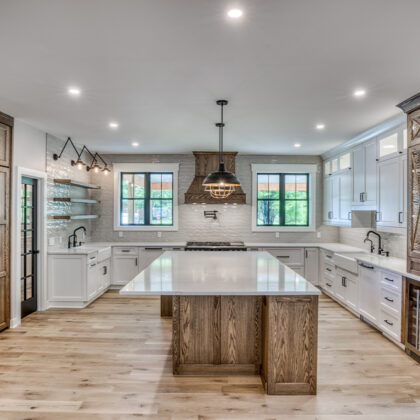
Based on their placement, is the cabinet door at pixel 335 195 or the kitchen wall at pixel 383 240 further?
the cabinet door at pixel 335 195

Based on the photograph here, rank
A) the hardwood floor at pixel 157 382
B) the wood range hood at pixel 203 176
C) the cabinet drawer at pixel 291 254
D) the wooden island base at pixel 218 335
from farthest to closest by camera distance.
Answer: the wood range hood at pixel 203 176 < the cabinet drawer at pixel 291 254 < the wooden island base at pixel 218 335 < the hardwood floor at pixel 157 382

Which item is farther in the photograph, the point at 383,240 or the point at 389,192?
the point at 383,240

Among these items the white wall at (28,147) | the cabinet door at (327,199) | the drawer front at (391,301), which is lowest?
the drawer front at (391,301)

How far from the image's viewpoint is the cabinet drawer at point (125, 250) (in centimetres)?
607

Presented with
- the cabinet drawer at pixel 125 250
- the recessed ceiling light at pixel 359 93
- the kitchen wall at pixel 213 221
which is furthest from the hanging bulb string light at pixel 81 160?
the recessed ceiling light at pixel 359 93

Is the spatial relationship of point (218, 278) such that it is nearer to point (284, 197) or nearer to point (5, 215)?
point (5, 215)

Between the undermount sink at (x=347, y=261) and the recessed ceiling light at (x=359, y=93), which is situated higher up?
the recessed ceiling light at (x=359, y=93)

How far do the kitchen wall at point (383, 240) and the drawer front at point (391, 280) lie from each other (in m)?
0.84

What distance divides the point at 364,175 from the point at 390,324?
2176 mm

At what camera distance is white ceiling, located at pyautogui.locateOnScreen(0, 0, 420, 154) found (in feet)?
6.02

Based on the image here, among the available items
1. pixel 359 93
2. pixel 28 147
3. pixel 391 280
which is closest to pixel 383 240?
pixel 391 280

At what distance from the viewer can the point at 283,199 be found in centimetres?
666

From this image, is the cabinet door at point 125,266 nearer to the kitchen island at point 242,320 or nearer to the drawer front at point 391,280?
the kitchen island at point 242,320

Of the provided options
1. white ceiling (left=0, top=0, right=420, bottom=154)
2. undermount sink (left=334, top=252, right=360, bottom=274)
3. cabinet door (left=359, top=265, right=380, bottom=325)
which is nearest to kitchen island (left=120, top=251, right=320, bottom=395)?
cabinet door (left=359, top=265, right=380, bottom=325)
